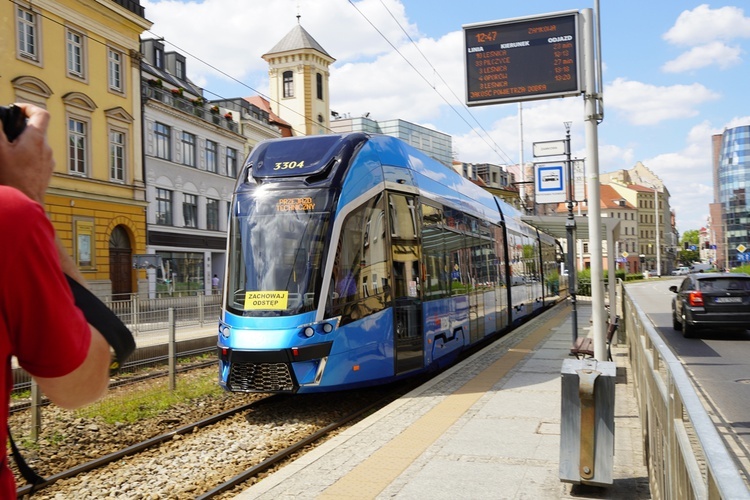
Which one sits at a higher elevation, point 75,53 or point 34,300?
point 75,53

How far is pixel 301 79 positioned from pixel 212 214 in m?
21.9

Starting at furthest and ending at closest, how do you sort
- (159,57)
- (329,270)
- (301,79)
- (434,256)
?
1. (301,79)
2. (159,57)
3. (434,256)
4. (329,270)

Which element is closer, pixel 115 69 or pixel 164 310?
pixel 164 310

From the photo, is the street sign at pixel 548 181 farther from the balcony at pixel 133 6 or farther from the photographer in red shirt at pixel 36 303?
the balcony at pixel 133 6

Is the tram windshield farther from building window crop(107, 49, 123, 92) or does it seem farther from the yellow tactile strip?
building window crop(107, 49, 123, 92)

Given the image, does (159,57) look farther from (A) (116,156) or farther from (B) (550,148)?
(B) (550,148)

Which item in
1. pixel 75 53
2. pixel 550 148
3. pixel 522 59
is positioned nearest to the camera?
pixel 522 59

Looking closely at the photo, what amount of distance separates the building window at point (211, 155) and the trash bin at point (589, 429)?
37428 millimetres

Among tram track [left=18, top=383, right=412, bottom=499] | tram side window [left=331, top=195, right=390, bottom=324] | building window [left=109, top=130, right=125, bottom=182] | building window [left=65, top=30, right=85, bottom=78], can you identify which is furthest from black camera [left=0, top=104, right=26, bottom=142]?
building window [left=109, top=130, right=125, bottom=182]

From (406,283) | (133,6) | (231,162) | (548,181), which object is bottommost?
(406,283)

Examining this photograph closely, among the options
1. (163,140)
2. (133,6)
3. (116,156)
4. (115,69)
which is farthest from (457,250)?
(163,140)

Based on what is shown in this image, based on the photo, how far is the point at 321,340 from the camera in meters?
8.87

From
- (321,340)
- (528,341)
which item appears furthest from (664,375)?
Answer: (528,341)

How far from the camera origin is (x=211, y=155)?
41188 mm
